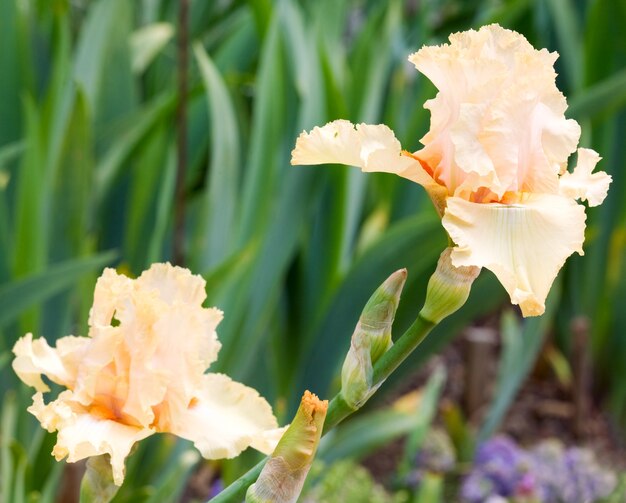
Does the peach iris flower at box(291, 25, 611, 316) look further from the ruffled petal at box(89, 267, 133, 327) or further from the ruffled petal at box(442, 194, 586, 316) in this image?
the ruffled petal at box(89, 267, 133, 327)

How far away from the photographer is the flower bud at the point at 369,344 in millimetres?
377

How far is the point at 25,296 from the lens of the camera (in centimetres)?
105

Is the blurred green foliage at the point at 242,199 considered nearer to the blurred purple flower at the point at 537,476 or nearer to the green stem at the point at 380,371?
the blurred purple flower at the point at 537,476

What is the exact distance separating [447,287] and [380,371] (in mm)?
41

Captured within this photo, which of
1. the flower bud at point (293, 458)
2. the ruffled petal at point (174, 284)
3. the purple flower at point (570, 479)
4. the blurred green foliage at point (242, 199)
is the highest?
the ruffled petal at point (174, 284)

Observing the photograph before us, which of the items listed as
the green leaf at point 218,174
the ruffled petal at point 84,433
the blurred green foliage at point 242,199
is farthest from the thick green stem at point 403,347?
the green leaf at point 218,174

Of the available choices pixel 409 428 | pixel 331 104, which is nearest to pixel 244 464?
pixel 409 428

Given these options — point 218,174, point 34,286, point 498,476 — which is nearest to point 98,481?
point 34,286

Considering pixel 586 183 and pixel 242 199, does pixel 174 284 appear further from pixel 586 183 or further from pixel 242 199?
pixel 242 199

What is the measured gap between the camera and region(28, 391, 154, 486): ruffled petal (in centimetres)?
39

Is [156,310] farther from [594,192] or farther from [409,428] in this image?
[409,428]

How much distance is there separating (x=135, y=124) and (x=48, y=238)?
26cm

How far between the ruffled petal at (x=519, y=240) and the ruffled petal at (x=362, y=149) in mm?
30

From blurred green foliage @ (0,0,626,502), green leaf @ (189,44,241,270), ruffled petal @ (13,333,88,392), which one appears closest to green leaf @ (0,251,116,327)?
blurred green foliage @ (0,0,626,502)
